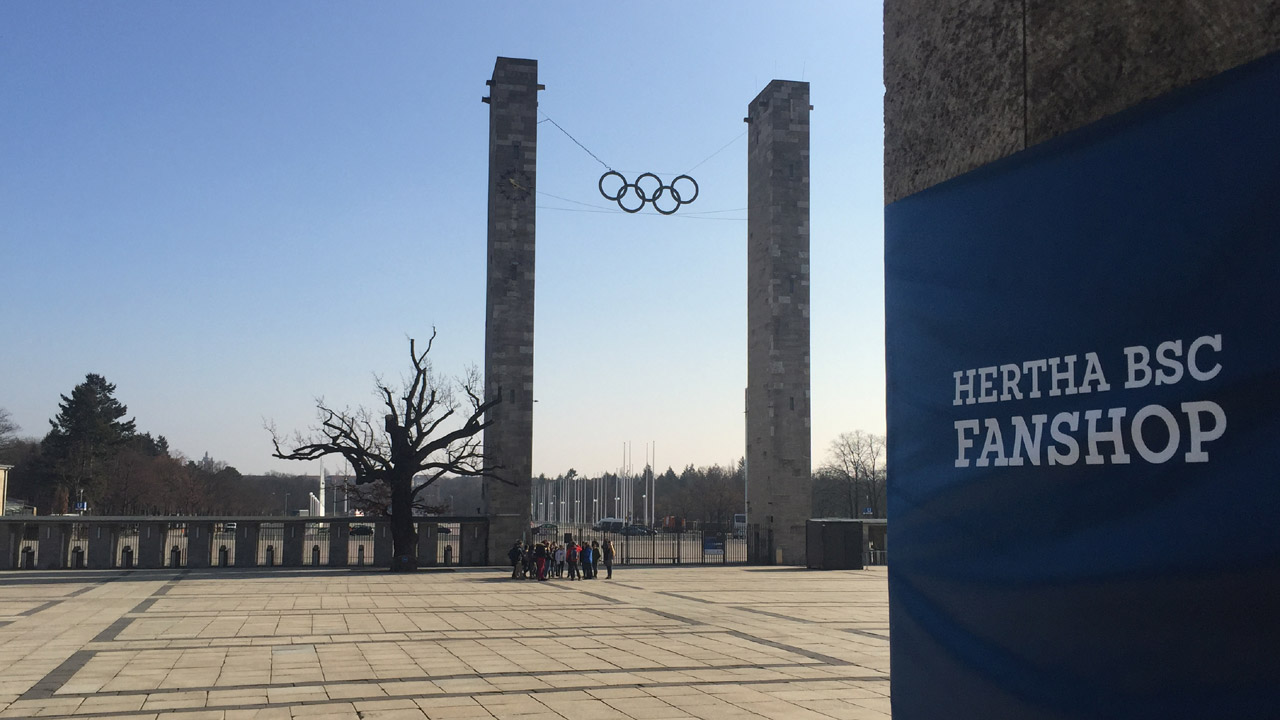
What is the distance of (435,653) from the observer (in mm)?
14781

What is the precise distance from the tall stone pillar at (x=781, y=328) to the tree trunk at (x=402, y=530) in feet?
53.8

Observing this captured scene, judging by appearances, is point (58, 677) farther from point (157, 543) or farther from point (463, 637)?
point (157, 543)

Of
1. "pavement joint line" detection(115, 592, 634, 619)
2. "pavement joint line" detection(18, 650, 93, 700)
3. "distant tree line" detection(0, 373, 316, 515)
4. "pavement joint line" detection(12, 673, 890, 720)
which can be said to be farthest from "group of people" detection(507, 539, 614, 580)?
"distant tree line" detection(0, 373, 316, 515)

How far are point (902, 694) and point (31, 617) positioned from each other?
1930 centimetres

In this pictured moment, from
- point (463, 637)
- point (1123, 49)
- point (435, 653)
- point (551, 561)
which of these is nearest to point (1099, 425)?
point (1123, 49)

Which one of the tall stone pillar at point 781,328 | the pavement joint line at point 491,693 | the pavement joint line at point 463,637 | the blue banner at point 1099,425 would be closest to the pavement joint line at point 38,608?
the pavement joint line at point 463,637

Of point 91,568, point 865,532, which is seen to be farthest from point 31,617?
point 865,532

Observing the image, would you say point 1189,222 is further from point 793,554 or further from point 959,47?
point 793,554

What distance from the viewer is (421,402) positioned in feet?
118

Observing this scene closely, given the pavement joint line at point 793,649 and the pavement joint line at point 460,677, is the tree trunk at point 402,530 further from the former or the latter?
the pavement joint line at point 460,677

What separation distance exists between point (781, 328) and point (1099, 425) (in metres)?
41.9

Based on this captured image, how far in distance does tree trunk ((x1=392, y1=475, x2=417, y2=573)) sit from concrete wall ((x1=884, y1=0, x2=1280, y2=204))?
31.3 m

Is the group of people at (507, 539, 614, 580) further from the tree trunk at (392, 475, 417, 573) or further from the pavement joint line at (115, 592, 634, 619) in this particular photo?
the pavement joint line at (115, 592, 634, 619)

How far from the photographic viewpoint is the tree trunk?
35.2m
